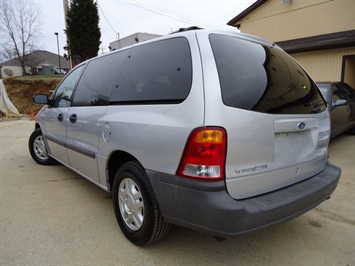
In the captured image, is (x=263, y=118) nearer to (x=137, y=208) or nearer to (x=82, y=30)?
(x=137, y=208)

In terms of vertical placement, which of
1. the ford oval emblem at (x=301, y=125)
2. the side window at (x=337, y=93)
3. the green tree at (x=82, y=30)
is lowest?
the ford oval emblem at (x=301, y=125)

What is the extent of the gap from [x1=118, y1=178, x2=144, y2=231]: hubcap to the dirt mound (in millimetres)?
13781

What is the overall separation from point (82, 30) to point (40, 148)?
16.0 m

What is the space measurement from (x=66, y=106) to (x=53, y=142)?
78cm

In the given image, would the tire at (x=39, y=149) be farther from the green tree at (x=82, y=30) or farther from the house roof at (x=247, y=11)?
the green tree at (x=82, y=30)

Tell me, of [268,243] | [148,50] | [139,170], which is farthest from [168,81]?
[268,243]

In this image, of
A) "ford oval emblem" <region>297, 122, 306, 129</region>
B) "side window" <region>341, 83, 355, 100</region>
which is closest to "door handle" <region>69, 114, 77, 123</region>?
"ford oval emblem" <region>297, 122, 306, 129</region>

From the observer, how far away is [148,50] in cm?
249

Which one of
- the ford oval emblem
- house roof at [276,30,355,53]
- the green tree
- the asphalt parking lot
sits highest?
the green tree

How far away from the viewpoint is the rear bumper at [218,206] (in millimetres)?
1738

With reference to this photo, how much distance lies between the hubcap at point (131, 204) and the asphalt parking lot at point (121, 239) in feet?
0.74

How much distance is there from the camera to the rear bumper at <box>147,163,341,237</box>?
174cm

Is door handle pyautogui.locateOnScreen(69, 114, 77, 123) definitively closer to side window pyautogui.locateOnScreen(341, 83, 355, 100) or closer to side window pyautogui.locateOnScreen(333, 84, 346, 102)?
side window pyautogui.locateOnScreen(333, 84, 346, 102)

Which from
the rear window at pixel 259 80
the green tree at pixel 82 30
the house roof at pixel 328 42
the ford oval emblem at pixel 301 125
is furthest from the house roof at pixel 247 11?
the ford oval emblem at pixel 301 125
